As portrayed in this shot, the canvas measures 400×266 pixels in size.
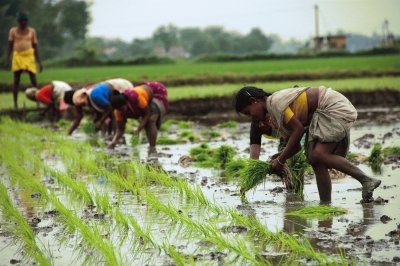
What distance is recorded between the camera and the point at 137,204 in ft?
19.0

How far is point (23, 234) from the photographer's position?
469cm

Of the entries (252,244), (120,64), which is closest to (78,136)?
(252,244)

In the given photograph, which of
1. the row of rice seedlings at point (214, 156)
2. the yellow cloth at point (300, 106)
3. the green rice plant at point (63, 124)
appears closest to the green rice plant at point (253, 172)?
the yellow cloth at point (300, 106)

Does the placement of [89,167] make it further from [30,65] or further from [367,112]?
[367,112]

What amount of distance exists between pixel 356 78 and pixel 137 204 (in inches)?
668

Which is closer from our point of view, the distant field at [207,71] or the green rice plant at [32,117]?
the green rice plant at [32,117]

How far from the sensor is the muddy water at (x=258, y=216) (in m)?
4.08

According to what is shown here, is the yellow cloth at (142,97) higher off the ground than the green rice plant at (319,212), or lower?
higher

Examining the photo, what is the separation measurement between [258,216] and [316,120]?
0.83 m

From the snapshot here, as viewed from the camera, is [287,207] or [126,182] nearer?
[287,207]

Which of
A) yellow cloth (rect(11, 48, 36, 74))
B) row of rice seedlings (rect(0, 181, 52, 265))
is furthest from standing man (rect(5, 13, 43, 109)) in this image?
row of rice seedlings (rect(0, 181, 52, 265))

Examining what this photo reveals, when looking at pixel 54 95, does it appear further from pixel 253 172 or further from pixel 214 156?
pixel 253 172

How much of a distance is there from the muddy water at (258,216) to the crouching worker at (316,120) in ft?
0.80

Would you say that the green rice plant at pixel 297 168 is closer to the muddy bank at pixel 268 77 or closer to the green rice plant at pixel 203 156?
the green rice plant at pixel 203 156
